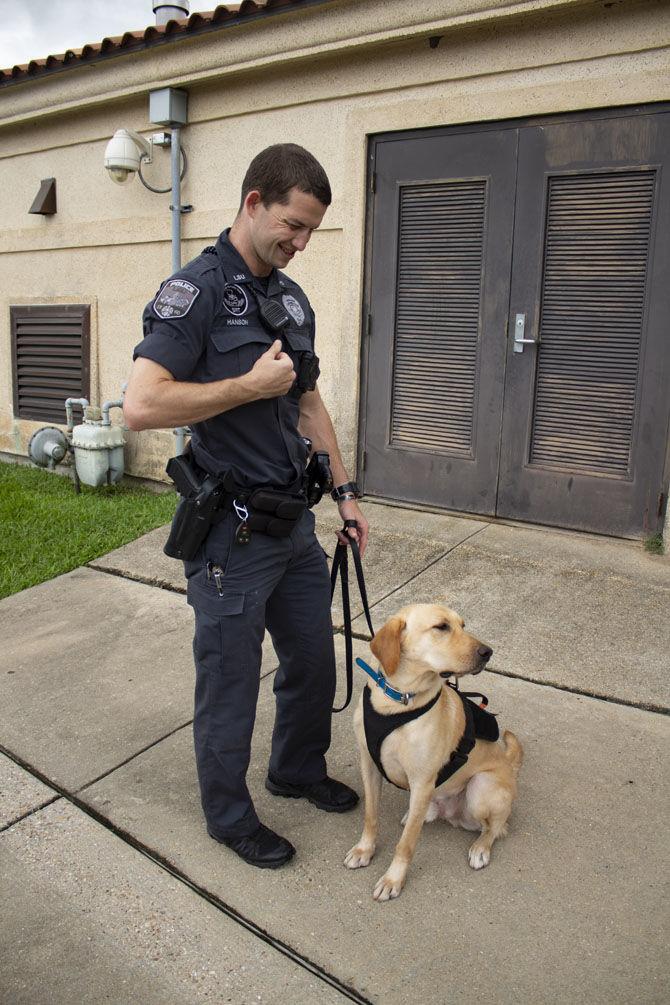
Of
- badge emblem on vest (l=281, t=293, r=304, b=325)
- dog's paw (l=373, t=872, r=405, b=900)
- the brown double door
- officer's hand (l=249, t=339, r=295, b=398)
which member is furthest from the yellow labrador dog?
the brown double door

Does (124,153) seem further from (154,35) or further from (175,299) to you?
(175,299)

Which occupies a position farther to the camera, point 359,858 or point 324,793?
point 324,793


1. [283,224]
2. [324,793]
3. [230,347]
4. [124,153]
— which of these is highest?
[124,153]

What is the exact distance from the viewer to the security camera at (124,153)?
6512mm

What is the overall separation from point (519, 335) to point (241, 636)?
3.28m

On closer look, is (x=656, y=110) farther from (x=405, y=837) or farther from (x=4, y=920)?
(x=4, y=920)

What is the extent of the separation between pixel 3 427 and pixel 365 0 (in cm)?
547

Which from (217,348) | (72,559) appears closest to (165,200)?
(72,559)

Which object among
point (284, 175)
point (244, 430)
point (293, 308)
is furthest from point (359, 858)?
point (284, 175)

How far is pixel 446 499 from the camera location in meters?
5.49

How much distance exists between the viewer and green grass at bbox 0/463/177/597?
5.30 meters

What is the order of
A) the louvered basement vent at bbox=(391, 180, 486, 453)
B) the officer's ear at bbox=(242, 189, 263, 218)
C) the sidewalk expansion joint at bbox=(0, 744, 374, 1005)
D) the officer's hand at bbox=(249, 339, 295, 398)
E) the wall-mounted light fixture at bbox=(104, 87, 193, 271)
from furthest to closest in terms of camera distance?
the wall-mounted light fixture at bbox=(104, 87, 193, 271) → the louvered basement vent at bbox=(391, 180, 486, 453) → the officer's ear at bbox=(242, 189, 263, 218) → the officer's hand at bbox=(249, 339, 295, 398) → the sidewalk expansion joint at bbox=(0, 744, 374, 1005)

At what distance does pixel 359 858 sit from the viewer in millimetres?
2539

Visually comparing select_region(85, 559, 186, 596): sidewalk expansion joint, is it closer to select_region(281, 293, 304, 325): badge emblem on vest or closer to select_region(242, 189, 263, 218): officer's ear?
select_region(281, 293, 304, 325): badge emblem on vest
